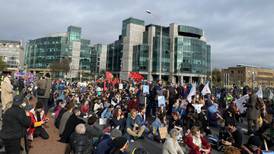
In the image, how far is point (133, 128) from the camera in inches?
380

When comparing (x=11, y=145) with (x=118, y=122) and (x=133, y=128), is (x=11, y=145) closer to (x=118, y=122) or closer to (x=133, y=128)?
(x=133, y=128)

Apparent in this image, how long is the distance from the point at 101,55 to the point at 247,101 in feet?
365

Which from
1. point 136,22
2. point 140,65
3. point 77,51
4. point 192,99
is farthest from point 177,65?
point 192,99

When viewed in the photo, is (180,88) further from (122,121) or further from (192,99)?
(122,121)

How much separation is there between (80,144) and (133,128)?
4156mm

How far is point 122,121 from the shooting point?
33.2ft

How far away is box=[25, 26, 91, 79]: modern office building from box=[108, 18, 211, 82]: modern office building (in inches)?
1051

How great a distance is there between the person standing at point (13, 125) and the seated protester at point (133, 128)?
14.8ft

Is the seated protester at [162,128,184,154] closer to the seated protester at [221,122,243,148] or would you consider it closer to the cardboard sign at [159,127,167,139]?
the seated protester at [221,122,243,148]

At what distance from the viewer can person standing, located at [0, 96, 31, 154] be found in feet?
17.4

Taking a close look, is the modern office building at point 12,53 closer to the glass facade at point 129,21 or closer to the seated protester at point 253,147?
the glass facade at point 129,21

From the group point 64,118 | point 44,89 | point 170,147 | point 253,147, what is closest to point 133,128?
point 64,118

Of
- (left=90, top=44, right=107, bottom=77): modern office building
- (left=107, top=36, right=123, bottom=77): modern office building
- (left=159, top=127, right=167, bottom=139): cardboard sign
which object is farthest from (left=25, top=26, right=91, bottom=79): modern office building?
(left=159, top=127, right=167, bottom=139): cardboard sign

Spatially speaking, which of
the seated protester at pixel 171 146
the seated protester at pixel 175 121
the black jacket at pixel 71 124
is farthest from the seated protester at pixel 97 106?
the seated protester at pixel 171 146
